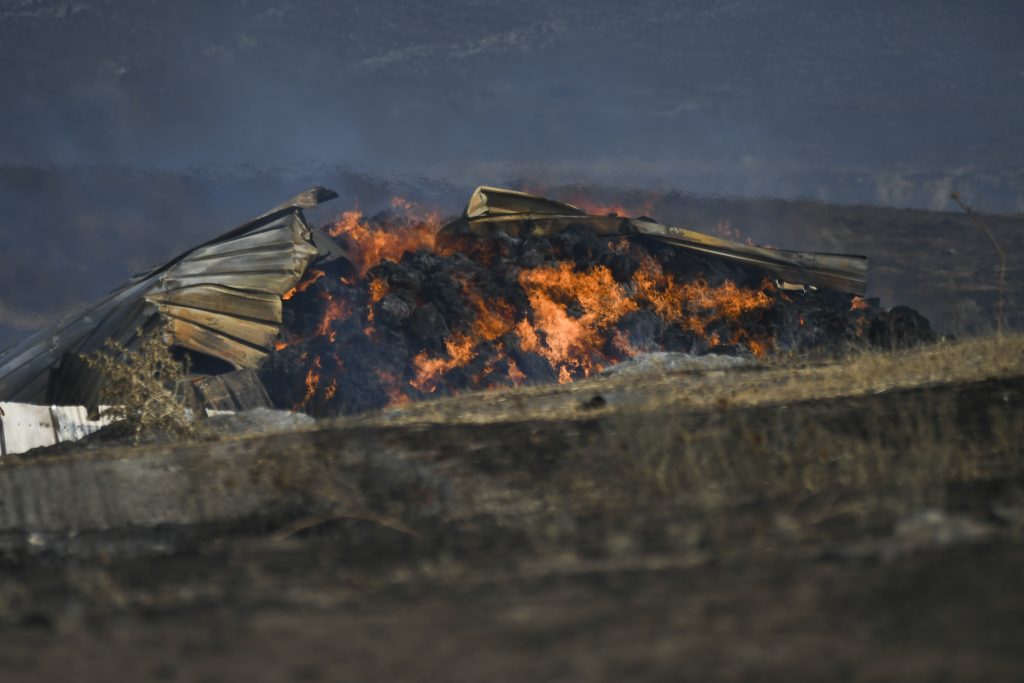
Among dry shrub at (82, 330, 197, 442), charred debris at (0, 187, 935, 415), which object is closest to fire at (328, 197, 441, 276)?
charred debris at (0, 187, 935, 415)

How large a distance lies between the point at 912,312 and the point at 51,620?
20.6 metres

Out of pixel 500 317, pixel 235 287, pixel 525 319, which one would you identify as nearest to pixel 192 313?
pixel 235 287

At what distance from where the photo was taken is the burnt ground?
3.56 m

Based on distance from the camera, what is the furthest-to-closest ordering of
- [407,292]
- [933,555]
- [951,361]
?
[407,292] → [951,361] → [933,555]

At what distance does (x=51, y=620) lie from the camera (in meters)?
4.55

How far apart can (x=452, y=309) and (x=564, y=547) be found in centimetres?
1671

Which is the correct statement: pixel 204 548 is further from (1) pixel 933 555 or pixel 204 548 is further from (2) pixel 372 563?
(1) pixel 933 555

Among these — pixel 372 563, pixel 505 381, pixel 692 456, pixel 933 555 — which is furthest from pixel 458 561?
pixel 505 381

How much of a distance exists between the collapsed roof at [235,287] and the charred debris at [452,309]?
34mm

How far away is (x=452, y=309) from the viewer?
21938mm

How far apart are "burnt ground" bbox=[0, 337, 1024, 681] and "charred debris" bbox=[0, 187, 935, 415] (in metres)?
9.44

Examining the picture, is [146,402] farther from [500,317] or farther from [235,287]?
[500,317]

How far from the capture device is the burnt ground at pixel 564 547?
356 cm

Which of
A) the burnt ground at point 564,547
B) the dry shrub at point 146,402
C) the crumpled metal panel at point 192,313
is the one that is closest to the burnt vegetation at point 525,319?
the crumpled metal panel at point 192,313
